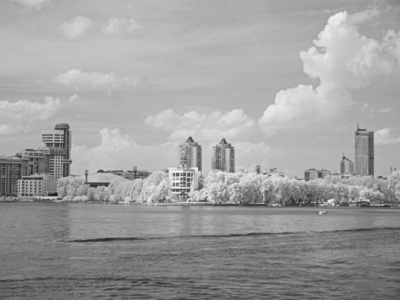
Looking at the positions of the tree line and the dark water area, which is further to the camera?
the tree line

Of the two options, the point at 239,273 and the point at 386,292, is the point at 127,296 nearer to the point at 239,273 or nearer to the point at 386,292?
the point at 239,273

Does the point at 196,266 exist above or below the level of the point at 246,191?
below

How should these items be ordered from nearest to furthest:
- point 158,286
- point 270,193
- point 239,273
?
point 158,286 < point 239,273 < point 270,193

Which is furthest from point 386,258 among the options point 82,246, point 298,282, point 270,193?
point 270,193

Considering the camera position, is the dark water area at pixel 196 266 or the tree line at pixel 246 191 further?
the tree line at pixel 246 191

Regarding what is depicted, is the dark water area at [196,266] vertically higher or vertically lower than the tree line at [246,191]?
lower

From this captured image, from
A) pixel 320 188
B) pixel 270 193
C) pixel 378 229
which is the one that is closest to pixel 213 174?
pixel 270 193

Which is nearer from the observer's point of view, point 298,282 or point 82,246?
point 298,282

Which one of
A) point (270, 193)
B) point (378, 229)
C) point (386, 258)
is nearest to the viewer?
point (386, 258)

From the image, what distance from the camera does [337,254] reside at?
138 feet

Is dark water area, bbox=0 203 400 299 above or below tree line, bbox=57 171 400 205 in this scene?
below

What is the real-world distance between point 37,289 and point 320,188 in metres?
172

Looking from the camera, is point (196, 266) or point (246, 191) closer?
point (196, 266)

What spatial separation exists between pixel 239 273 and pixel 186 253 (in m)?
7.97
